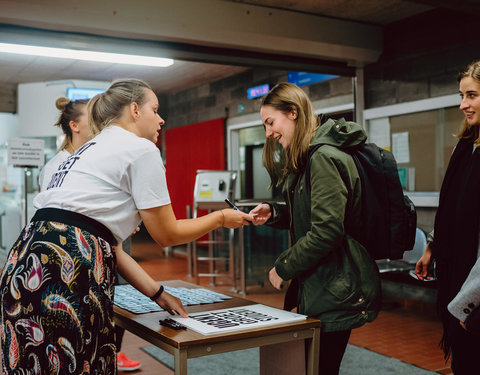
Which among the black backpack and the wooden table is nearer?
the wooden table

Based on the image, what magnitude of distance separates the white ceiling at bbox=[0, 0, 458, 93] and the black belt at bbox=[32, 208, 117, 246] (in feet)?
12.5

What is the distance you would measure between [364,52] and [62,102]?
3.36 meters

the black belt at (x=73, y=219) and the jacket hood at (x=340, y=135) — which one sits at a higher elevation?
the jacket hood at (x=340, y=135)

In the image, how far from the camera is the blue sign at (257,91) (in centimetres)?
753

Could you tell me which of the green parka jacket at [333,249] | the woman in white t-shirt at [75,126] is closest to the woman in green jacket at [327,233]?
the green parka jacket at [333,249]

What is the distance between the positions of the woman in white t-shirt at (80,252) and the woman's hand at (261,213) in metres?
0.41

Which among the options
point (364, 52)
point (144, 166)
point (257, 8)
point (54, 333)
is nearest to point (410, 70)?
point (364, 52)

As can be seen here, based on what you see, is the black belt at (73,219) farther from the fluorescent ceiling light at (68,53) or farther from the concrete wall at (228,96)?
the concrete wall at (228,96)

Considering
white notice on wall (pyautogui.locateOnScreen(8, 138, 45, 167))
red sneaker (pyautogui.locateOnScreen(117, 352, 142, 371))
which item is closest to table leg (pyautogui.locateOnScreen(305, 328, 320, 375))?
red sneaker (pyautogui.locateOnScreen(117, 352, 142, 371))

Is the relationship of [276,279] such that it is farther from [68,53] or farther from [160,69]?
[160,69]

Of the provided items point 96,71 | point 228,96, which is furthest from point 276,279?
point 228,96

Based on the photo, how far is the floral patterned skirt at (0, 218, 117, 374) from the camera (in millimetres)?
1437

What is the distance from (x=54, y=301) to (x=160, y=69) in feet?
21.5

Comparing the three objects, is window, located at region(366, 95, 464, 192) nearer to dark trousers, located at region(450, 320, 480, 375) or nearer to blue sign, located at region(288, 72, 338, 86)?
blue sign, located at region(288, 72, 338, 86)
